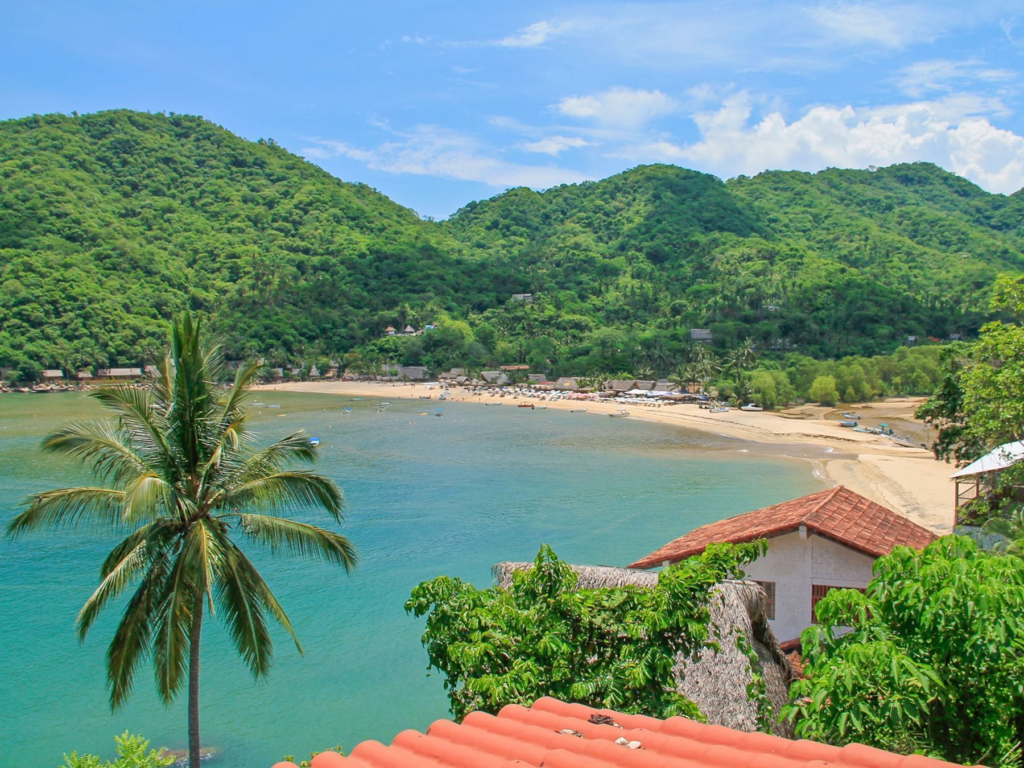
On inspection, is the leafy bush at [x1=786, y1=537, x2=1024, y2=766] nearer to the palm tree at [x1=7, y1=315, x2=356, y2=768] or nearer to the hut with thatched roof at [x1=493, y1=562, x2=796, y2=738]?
the hut with thatched roof at [x1=493, y1=562, x2=796, y2=738]

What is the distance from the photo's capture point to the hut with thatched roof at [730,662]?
6672 mm

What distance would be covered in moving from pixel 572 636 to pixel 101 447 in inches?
190

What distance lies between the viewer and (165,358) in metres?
7.70

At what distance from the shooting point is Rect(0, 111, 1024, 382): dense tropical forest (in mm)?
97125

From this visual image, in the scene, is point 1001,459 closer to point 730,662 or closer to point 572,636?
point 730,662

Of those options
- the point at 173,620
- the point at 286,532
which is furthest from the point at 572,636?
the point at 173,620

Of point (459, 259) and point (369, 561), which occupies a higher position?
point (459, 259)

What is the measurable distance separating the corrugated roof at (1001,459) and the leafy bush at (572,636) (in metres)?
9.45

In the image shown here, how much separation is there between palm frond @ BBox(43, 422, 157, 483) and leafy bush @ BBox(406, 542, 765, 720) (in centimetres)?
345

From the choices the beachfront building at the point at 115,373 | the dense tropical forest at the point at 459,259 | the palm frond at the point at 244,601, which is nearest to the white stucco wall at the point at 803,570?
the palm frond at the point at 244,601

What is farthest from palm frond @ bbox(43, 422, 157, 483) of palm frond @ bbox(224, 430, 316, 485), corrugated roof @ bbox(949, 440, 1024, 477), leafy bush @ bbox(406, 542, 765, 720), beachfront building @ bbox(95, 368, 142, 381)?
beachfront building @ bbox(95, 368, 142, 381)

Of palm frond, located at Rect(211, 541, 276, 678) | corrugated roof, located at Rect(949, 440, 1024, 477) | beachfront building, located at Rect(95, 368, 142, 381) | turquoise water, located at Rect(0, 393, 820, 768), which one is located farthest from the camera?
beachfront building, located at Rect(95, 368, 142, 381)

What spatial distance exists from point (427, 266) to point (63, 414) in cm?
7918

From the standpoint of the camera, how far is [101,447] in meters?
7.32
